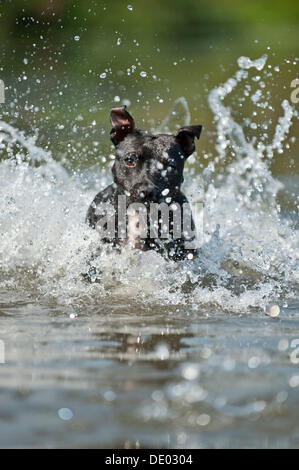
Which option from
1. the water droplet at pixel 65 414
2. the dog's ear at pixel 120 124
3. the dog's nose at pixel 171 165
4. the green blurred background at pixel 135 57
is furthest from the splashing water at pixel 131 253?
the green blurred background at pixel 135 57

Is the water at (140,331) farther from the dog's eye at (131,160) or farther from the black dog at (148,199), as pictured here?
the dog's eye at (131,160)

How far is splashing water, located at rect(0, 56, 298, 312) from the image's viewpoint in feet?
18.6

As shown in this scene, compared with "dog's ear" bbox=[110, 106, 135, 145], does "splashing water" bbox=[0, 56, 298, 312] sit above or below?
below

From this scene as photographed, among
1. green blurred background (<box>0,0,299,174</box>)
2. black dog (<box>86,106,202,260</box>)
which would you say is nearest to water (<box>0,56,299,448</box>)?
black dog (<box>86,106,202,260</box>)

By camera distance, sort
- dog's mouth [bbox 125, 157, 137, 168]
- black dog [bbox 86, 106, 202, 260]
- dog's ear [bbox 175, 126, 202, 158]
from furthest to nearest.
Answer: dog's ear [bbox 175, 126, 202, 158] → dog's mouth [bbox 125, 157, 137, 168] → black dog [bbox 86, 106, 202, 260]

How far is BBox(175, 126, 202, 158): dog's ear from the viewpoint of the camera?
716 centimetres

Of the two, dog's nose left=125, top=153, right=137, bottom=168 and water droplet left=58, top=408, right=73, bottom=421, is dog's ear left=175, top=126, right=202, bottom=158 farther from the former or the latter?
water droplet left=58, top=408, right=73, bottom=421

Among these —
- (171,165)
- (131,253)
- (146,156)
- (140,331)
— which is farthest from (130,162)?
(140,331)

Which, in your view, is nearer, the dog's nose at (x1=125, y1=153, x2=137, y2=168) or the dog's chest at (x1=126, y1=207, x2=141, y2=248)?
the dog's chest at (x1=126, y1=207, x2=141, y2=248)

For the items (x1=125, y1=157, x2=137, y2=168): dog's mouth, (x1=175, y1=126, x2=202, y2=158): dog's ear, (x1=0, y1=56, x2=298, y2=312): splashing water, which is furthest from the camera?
(x1=175, y1=126, x2=202, y2=158): dog's ear

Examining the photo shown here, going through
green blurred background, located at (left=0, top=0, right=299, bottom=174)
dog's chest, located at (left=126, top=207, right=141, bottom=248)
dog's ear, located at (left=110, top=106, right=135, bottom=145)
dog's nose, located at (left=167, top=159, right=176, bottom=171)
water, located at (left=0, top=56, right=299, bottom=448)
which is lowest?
water, located at (left=0, top=56, right=299, bottom=448)

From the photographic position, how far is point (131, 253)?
6453 millimetres

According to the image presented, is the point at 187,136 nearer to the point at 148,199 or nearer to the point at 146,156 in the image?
the point at 146,156

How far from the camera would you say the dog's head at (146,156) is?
6734mm
